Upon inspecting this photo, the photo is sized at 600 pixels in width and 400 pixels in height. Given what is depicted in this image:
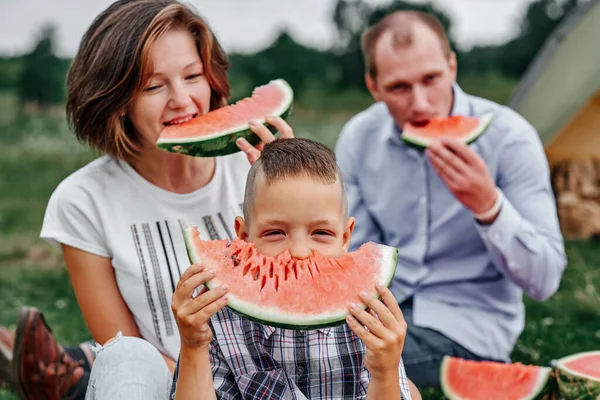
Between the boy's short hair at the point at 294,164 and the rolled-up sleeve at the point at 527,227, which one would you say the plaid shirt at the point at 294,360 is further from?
the rolled-up sleeve at the point at 527,227

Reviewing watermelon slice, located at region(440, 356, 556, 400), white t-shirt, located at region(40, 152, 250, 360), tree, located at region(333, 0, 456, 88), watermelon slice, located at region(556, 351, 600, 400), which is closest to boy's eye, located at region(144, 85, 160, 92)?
white t-shirt, located at region(40, 152, 250, 360)

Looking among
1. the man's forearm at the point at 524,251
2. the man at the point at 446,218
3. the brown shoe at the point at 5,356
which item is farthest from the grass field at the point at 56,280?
the man's forearm at the point at 524,251

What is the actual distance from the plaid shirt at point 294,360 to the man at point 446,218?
1138 millimetres

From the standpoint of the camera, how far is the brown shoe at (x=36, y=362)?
288 centimetres

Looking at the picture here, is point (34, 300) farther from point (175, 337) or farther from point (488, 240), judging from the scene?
point (488, 240)

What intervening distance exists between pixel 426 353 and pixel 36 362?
65.5 inches

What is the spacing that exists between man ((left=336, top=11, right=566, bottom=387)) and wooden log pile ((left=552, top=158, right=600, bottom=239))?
293 cm

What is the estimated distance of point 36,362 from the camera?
2.89m

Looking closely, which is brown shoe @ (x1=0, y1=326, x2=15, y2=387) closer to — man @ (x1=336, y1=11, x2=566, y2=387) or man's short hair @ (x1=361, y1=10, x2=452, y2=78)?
man @ (x1=336, y1=11, x2=566, y2=387)

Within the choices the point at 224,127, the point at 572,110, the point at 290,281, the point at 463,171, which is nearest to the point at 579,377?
the point at 463,171

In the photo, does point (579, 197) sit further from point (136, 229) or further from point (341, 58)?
point (341, 58)

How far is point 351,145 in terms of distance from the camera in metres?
3.82

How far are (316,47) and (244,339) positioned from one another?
34.6 ft

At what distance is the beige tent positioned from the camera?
5.83 meters
